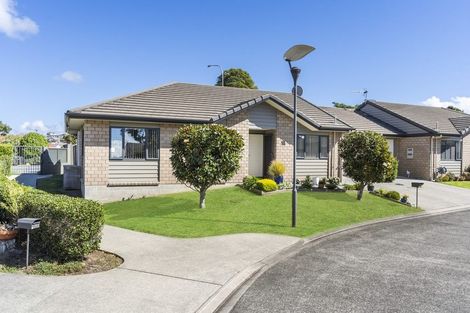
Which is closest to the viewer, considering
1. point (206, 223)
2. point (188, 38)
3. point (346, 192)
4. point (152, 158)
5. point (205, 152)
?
point (206, 223)

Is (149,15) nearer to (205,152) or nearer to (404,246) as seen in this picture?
(205,152)

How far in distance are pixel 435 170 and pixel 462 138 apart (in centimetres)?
443

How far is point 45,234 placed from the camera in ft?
22.2

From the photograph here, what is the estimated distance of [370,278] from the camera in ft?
21.6

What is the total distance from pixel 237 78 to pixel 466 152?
25.9 meters

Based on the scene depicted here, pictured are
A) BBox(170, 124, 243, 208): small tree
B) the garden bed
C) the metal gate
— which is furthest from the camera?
the metal gate

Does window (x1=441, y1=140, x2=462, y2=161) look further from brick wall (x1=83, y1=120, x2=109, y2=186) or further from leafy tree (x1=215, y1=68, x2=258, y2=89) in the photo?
leafy tree (x1=215, y1=68, x2=258, y2=89)

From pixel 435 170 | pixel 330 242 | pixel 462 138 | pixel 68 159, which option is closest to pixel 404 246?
pixel 330 242

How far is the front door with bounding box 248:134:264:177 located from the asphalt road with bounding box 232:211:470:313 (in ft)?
32.1

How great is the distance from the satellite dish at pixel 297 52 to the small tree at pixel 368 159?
22.5ft

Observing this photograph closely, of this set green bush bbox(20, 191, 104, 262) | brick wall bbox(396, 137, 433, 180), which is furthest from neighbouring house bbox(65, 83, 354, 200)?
brick wall bbox(396, 137, 433, 180)

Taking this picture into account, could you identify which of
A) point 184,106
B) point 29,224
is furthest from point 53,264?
point 184,106

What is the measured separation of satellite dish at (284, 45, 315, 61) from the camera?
9.66m

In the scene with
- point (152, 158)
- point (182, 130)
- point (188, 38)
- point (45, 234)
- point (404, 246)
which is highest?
point (188, 38)
